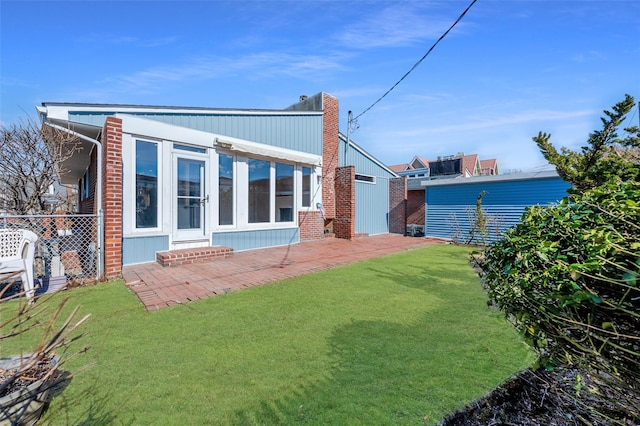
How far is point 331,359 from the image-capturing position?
266 centimetres

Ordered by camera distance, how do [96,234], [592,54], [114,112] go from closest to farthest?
[96,234]
[114,112]
[592,54]

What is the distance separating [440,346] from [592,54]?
8033mm

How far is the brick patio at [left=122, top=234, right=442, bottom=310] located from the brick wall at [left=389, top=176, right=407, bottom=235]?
4981 millimetres

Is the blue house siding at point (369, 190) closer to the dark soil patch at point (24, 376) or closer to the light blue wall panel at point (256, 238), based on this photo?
the light blue wall panel at point (256, 238)

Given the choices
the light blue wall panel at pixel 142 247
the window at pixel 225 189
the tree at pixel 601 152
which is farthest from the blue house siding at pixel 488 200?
the light blue wall panel at pixel 142 247

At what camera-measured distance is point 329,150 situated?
36.4ft

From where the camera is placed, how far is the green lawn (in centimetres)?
198

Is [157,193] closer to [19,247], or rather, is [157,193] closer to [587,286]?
[19,247]

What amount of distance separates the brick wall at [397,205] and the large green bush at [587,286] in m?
12.3

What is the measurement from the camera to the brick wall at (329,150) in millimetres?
10891

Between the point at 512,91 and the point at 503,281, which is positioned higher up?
the point at 512,91

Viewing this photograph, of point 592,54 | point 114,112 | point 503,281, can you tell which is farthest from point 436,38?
point 114,112

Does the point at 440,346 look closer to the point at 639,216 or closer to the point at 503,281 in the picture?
the point at 503,281

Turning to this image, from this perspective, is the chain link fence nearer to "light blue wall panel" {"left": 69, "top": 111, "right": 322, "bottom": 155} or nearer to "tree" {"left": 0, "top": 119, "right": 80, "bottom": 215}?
"tree" {"left": 0, "top": 119, "right": 80, "bottom": 215}
